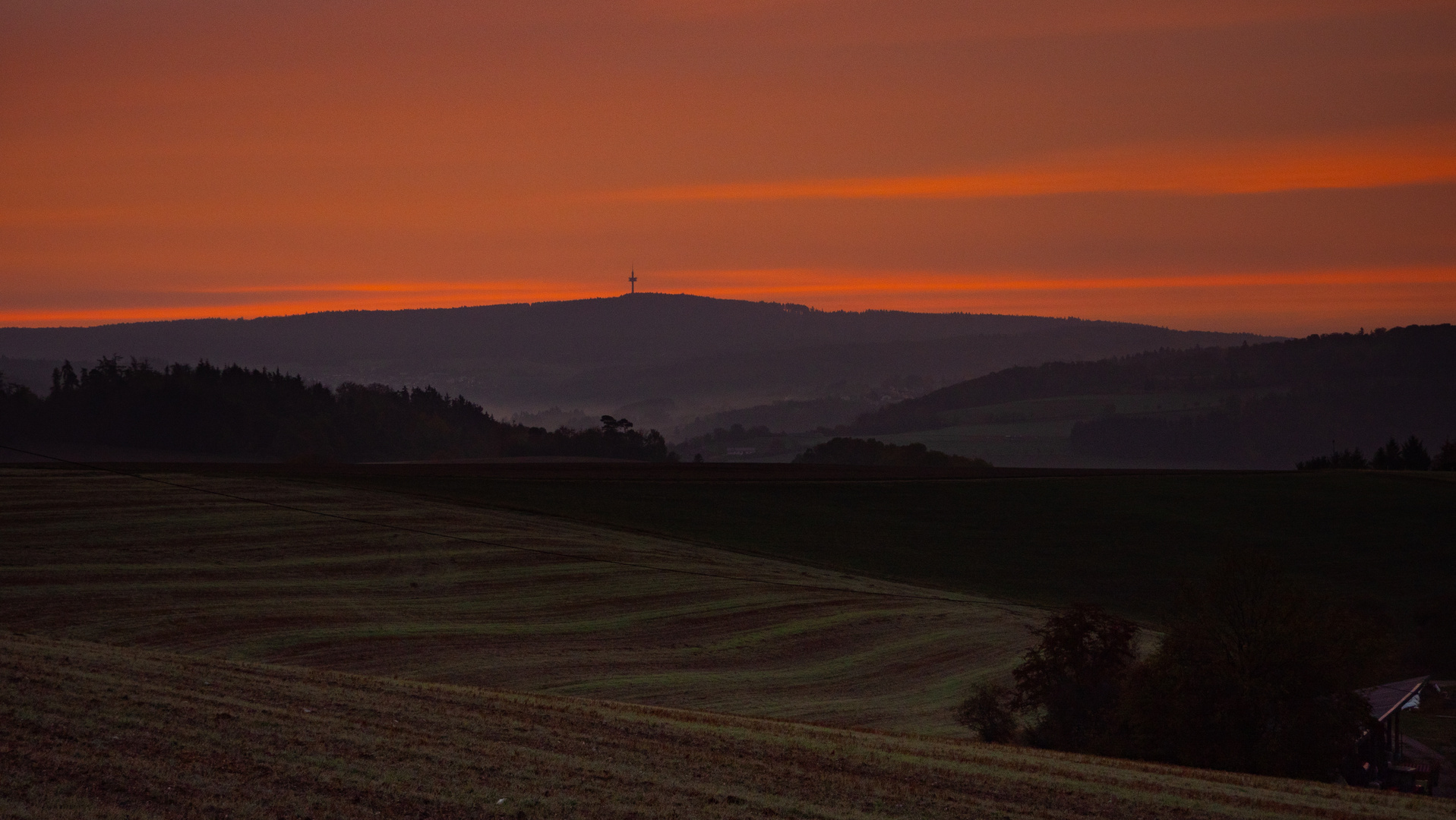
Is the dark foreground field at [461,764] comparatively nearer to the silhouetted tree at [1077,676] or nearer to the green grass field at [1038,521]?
the silhouetted tree at [1077,676]

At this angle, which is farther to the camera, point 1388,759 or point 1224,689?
point 1388,759

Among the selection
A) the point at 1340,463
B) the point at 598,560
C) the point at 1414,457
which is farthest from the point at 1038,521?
the point at 1340,463

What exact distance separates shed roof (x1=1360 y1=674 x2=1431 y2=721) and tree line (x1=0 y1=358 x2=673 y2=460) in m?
96.1

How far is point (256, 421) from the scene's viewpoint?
13300cm

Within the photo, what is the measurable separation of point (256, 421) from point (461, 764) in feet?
411

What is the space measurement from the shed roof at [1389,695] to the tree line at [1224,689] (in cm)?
83

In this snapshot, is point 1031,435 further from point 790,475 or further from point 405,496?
point 405,496

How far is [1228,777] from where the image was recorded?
2314cm

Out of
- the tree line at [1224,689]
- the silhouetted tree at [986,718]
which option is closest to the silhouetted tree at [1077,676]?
the tree line at [1224,689]

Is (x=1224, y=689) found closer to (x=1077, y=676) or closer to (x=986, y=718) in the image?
(x=1077, y=676)

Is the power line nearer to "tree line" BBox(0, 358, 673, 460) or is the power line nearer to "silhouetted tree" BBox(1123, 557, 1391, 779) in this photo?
"silhouetted tree" BBox(1123, 557, 1391, 779)

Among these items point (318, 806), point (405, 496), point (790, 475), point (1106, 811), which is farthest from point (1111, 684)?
point (790, 475)

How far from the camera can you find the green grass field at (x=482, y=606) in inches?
1276

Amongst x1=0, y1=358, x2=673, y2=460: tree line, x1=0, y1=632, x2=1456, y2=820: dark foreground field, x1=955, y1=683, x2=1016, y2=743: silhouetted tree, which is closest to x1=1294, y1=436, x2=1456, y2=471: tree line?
x1=0, y1=358, x2=673, y2=460: tree line
